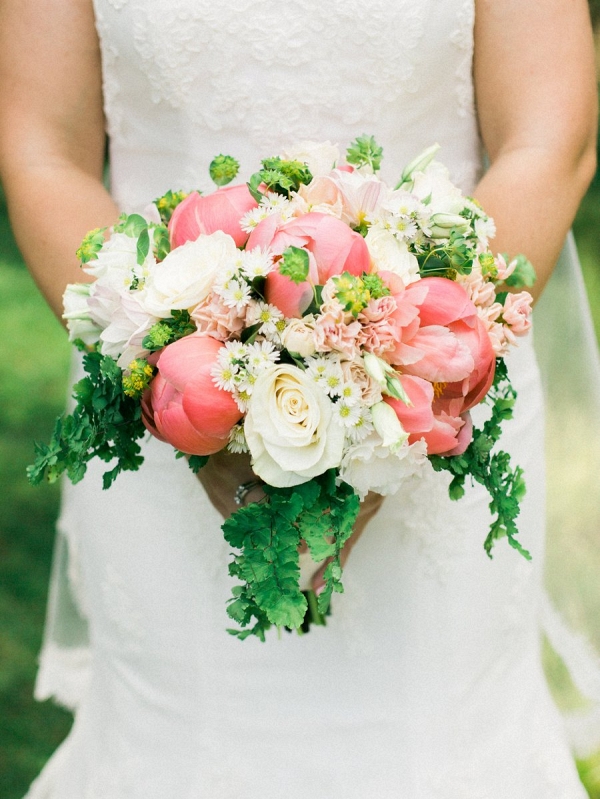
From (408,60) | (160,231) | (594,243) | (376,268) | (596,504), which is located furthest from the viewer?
(594,243)

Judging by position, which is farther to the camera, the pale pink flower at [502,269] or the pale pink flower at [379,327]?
the pale pink flower at [502,269]

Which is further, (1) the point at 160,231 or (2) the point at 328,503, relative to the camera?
(1) the point at 160,231

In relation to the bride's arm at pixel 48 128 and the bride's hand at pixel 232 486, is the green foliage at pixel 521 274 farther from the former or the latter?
the bride's arm at pixel 48 128

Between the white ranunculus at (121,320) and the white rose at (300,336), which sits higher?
the white ranunculus at (121,320)

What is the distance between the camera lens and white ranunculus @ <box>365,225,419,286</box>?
116 cm

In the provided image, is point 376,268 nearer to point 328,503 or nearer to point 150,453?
point 328,503

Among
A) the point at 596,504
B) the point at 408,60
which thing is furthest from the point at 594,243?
the point at 408,60

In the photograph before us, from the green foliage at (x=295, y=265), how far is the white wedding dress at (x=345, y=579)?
0.74 m

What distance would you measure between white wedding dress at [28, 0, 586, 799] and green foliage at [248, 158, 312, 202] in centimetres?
48

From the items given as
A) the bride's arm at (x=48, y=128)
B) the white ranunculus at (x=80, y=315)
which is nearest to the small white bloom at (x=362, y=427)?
the white ranunculus at (x=80, y=315)

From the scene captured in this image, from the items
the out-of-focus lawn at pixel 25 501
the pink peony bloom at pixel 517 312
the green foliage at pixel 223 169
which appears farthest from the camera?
the out-of-focus lawn at pixel 25 501

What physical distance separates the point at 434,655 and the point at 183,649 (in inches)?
20.2

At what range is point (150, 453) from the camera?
1842 mm

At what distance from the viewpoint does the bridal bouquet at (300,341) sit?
1.08m
